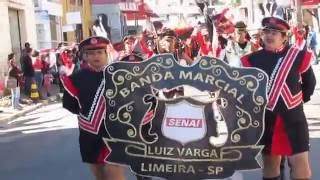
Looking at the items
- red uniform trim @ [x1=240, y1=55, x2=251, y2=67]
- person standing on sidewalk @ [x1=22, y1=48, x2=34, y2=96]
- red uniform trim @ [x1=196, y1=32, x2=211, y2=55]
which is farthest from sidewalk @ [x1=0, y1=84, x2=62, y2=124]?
red uniform trim @ [x1=240, y1=55, x2=251, y2=67]

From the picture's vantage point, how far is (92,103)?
5184 millimetres

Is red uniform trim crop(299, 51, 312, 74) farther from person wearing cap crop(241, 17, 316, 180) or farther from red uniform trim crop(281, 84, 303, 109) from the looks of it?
red uniform trim crop(281, 84, 303, 109)

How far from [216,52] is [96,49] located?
4.73m

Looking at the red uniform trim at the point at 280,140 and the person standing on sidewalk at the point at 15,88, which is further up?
the red uniform trim at the point at 280,140

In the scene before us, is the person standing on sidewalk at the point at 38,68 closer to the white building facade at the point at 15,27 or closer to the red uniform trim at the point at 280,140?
the white building facade at the point at 15,27

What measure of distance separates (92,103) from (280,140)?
1.48 meters

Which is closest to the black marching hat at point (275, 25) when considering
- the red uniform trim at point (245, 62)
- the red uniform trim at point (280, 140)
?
the red uniform trim at point (245, 62)

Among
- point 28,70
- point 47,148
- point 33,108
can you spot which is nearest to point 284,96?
point 47,148

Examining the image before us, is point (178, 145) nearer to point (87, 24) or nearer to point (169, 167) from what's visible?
point (169, 167)

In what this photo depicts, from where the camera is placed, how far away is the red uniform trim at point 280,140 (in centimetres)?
510

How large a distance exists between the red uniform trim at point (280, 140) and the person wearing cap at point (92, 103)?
1.20 m

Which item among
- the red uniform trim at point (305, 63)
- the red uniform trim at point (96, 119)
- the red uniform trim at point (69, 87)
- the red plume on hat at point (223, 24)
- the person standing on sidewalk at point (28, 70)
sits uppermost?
the red plume on hat at point (223, 24)

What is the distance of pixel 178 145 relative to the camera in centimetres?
436

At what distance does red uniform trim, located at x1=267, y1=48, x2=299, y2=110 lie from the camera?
5.08 metres
